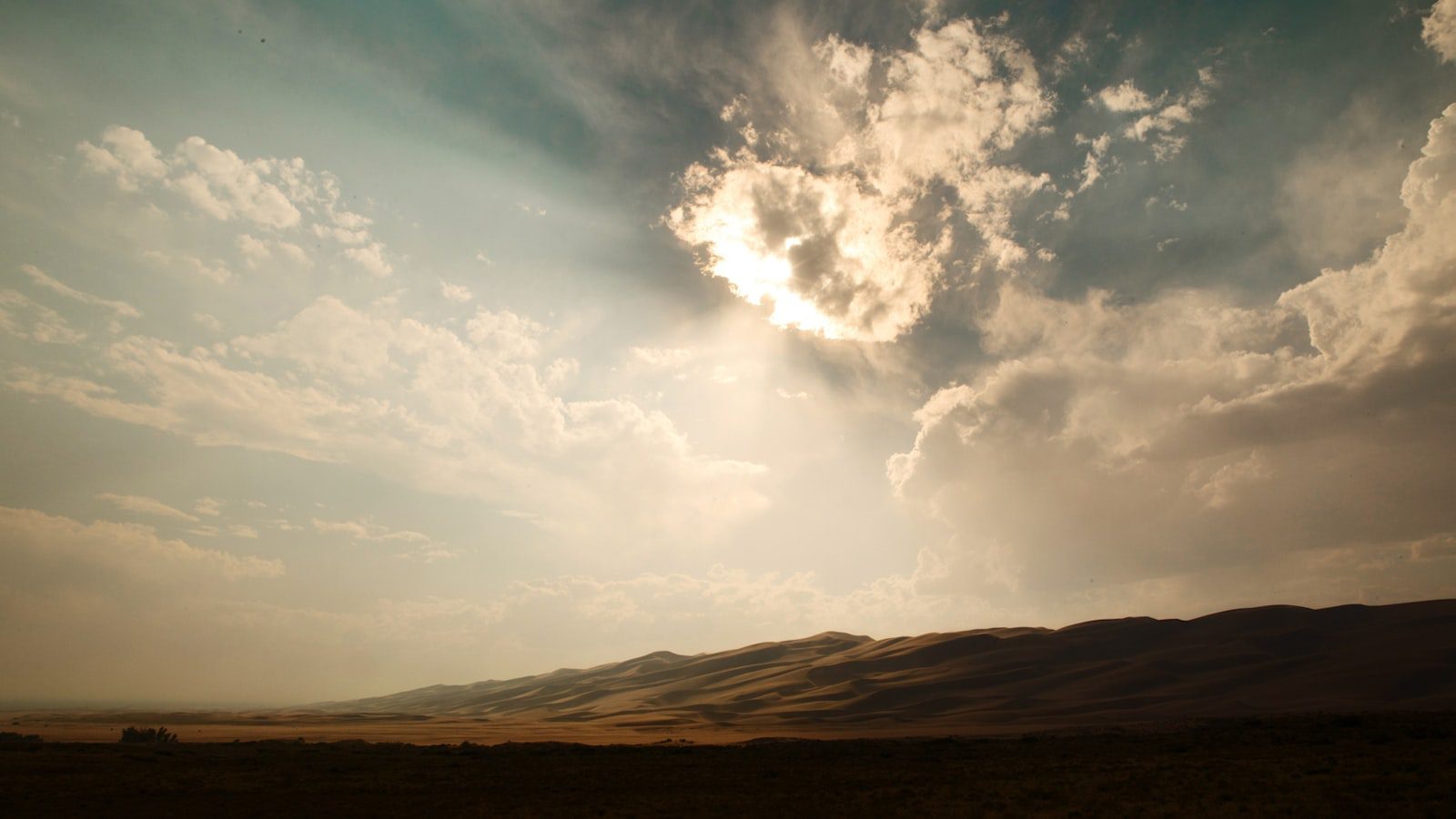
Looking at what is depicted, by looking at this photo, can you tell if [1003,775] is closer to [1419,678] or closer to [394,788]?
[394,788]

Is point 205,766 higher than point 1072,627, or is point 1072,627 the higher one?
point 1072,627

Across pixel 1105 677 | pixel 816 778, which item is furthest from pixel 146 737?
pixel 1105 677

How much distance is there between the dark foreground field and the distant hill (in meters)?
30.5

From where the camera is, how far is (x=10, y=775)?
29.8 m

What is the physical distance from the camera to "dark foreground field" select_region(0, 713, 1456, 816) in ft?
76.6

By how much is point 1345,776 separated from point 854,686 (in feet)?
278

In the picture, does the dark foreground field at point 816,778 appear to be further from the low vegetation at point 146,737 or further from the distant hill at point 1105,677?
the distant hill at point 1105,677

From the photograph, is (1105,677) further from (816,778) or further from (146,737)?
(146,737)

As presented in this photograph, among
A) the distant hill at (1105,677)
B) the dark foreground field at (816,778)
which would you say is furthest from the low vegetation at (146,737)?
the distant hill at (1105,677)

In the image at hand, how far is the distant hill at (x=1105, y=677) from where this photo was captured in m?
71.2

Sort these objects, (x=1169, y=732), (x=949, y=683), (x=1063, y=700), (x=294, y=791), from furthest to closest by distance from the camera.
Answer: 1. (x=949, y=683)
2. (x=1063, y=700)
3. (x=1169, y=732)
4. (x=294, y=791)

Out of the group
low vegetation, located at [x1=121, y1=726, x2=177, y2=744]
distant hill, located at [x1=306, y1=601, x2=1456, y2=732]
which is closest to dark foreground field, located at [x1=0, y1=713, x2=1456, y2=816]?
low vegetation, located at [x1=121, y1=726, x2=177, y2=744]

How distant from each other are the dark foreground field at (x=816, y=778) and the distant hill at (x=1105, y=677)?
30533mm

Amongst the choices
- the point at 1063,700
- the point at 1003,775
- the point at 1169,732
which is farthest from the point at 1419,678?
the point at 1003,775
